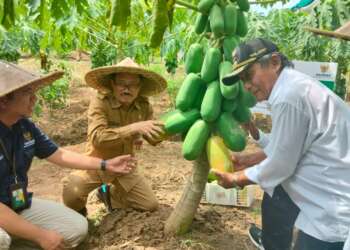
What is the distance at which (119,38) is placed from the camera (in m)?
6.28

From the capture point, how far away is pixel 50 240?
288cm

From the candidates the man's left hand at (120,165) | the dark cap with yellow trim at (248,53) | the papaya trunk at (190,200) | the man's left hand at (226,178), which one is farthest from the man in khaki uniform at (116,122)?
the dark cap with yellow trim at (248,53)

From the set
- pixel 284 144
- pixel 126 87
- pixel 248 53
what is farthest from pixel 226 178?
pixel 126 87

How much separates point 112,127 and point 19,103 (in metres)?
0.83

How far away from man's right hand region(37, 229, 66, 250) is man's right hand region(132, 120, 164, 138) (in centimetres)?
84

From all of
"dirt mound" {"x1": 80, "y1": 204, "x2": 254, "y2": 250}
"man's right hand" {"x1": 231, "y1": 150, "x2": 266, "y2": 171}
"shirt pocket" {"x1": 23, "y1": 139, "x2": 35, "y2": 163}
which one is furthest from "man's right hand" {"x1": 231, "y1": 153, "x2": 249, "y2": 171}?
"shirt pocket" {"x1": 23, "y1": 139, "x2": 35, "y2": 163}

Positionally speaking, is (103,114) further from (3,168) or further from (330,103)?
(330,103)

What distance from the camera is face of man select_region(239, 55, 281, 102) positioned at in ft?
7.73

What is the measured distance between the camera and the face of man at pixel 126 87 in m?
3.41

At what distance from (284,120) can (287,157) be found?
0.64 feet

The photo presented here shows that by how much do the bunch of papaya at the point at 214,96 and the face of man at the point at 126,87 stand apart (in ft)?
2.05

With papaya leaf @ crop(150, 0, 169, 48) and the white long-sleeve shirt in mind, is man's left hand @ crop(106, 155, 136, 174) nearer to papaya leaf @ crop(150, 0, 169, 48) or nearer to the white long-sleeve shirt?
the white long-sleeve shirt

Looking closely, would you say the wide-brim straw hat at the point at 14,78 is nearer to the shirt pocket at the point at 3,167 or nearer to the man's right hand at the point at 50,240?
the shirt pocket at the point at 3,167

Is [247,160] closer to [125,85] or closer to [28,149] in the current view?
[125,85]
